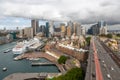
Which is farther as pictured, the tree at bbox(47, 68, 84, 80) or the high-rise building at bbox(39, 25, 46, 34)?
the high-rise building at bbox(39, 25, 46, 34)

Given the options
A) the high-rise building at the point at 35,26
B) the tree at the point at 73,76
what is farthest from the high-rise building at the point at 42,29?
the tree at the point at 73,76

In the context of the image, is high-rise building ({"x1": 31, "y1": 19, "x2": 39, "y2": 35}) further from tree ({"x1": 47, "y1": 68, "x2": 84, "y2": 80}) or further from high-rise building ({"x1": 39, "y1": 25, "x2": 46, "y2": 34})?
tree ({"x1": 47, "y1": 68, "x2": 84, "y2": 80})

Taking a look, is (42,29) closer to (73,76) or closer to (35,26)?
(35,26)

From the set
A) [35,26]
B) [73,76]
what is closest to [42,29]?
[35,26]

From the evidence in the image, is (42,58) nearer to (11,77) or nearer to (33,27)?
(11,77)

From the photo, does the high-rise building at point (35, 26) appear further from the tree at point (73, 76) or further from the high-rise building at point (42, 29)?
the tree at point (73, 76)

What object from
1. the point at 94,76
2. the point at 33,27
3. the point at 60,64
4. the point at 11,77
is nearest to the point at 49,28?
the point at 33,27

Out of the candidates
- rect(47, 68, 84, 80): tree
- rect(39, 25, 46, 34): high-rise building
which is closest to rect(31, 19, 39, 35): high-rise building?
rect(39, 25, 46, 34): high-rise building

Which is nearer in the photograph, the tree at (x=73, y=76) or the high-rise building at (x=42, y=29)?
the tree at (x=73, y=76)

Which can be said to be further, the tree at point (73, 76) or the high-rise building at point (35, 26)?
the high-rise building at point (35, 26)

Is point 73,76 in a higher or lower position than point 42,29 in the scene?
higher

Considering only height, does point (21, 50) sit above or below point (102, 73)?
below
